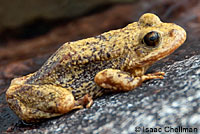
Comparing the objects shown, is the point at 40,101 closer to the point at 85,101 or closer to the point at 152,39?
the point at 85,101

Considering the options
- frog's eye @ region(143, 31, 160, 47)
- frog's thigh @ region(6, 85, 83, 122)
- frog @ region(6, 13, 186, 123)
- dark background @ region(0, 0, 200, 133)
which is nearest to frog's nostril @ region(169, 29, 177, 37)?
frog @ region(6, 13, 186, 123)

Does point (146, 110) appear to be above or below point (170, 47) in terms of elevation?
below

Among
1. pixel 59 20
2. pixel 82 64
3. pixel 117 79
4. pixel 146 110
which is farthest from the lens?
pixel 59 20

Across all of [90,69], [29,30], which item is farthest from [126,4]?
[90,69]

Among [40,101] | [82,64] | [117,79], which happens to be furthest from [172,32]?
[40,101]

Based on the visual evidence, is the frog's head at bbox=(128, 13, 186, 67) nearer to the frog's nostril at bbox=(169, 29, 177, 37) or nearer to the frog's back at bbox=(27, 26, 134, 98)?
the frog's nostril at bbox=(169, 29, 177, 37)

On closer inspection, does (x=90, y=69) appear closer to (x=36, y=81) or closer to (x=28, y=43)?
(x=36, y=81)
